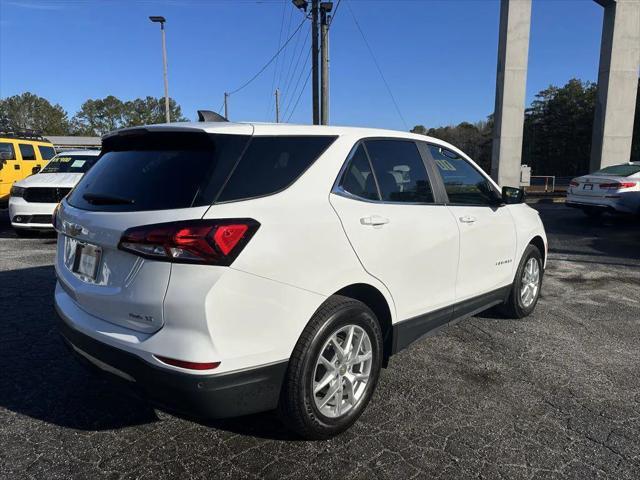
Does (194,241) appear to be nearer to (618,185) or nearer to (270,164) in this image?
(270,164)

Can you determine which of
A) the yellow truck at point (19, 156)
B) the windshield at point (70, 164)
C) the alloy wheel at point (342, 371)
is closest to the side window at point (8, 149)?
the yellow truck at point (19, 156)

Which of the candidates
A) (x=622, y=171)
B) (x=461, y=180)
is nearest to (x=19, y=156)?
(x=461, y=180)

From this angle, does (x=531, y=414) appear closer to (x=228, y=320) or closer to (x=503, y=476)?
(x=503, y=476)

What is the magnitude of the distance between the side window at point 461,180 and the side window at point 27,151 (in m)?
12.6

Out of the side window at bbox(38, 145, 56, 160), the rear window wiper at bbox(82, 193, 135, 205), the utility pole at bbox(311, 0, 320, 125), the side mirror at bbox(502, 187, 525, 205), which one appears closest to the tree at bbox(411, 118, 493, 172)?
the utility pole at bbox(311, 0, 320, 125)

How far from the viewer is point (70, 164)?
35.5 ft

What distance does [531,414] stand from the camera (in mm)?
3055

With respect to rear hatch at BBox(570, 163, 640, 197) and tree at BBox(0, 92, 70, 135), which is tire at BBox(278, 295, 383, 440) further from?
tree at BBox(0, 92, 70, 135)

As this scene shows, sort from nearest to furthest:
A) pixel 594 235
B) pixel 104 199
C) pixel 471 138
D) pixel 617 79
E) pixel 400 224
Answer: pixel 104 199, pixel 400 224, pixel 594 235, pixel 617 79, pixel 471 138

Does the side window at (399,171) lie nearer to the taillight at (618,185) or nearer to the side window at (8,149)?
the taillight at (618,185)

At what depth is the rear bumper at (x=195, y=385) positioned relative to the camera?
2217mm

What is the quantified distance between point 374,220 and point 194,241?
3.71ft

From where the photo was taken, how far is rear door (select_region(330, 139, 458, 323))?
111 inches

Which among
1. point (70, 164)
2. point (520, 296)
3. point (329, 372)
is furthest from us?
point (70, 164)
